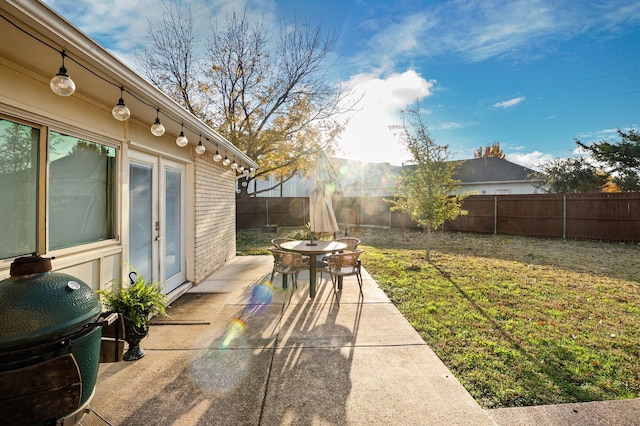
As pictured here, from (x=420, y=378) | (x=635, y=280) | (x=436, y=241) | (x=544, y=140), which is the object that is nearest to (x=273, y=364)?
(x=420, y=378)

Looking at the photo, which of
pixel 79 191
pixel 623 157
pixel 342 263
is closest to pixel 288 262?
pixel 342 263

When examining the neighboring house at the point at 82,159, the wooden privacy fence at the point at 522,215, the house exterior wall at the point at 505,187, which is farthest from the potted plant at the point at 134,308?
the house exterior wall at the point at 505,187

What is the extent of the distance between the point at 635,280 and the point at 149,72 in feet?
65.9

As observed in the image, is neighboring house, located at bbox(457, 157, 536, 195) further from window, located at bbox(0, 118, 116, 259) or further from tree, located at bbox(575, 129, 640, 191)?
window, located at bbox(0, 118, 116, 259)

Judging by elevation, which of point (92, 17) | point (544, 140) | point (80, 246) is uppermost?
point (544, 140)

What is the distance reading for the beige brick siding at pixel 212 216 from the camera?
227 inches

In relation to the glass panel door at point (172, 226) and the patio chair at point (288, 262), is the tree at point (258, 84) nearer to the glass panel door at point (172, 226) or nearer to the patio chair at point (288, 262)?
the glass panel door at point (172, 226)

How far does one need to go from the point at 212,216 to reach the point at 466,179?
23149mm

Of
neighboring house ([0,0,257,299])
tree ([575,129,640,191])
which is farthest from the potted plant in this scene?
tree ([575,129,640,191])

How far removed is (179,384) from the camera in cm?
258

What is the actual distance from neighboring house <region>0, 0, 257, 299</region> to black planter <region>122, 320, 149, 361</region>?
74cm

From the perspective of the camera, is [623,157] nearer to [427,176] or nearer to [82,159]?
[427,176]

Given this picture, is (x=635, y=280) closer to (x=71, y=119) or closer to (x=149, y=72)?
(x=71, y=119)

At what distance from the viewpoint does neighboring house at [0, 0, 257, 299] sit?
2156mm
